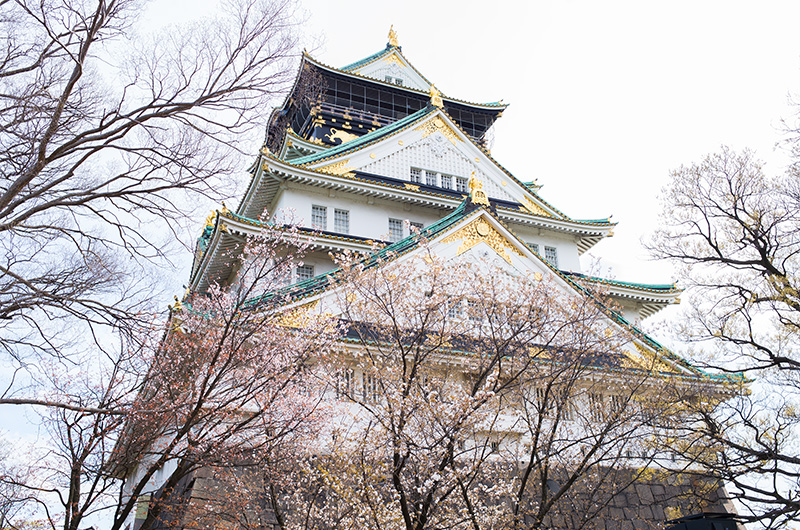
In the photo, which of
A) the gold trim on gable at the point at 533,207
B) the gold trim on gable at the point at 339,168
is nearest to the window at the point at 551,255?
the gold trim on gable at the point at 533,207

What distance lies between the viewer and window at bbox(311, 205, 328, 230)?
22.7 m

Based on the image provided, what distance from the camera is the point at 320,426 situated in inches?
483

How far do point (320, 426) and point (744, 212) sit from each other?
36.3 feet

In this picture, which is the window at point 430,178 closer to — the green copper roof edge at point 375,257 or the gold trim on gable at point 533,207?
the gold trim on gable at point 533,207

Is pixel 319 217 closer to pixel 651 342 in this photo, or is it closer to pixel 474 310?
pixel 474 310

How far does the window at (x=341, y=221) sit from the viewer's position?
23.1 metres

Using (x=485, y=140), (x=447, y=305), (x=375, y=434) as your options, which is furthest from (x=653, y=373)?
(x=485, y=140)

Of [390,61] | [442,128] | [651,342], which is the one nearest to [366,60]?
[390,61]

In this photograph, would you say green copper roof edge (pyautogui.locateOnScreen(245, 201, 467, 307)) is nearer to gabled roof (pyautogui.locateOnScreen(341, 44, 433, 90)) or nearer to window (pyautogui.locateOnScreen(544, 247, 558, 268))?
window (pyautogui.locateOnScreen(544, 247, 558, 268))

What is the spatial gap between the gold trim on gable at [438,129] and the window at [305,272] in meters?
9.29

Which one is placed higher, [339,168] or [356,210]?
[339,168]

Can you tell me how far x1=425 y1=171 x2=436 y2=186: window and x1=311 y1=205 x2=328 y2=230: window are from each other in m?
5.15

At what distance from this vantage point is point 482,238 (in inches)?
754

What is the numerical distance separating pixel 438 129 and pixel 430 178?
2620 millimetres
